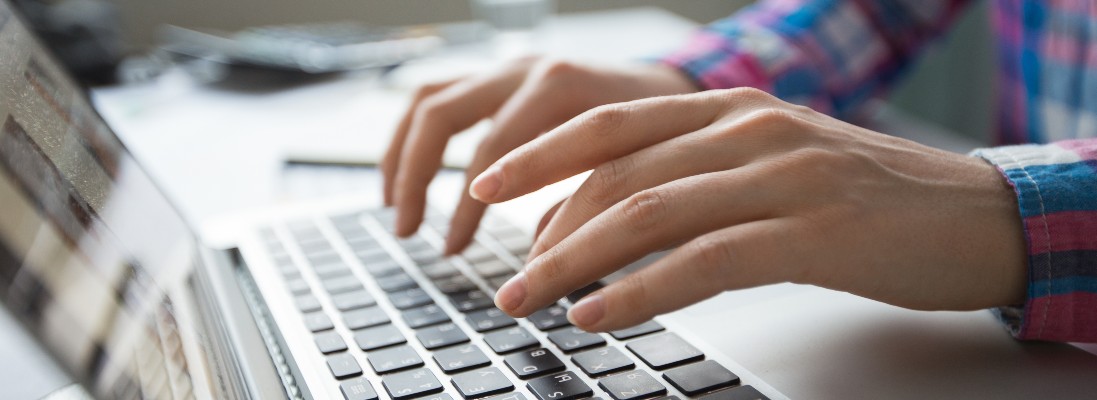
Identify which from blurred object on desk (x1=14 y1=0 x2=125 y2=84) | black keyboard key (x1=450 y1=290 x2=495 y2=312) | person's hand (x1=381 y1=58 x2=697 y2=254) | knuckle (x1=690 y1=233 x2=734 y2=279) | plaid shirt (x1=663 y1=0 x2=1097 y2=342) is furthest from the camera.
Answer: blurred object on desk (x1=14 y1=0 x2=125 y2=84)

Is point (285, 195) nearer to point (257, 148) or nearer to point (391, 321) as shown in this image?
point (257, 148)

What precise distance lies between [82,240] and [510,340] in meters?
0.18

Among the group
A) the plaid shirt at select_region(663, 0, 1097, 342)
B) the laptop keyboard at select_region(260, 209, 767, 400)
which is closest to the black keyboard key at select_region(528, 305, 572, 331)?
the laptop keyboard at select_region(260, 209, 767, 400)

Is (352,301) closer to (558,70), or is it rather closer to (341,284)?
(341,284)

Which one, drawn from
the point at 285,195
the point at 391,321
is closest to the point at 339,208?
the point at 285,195

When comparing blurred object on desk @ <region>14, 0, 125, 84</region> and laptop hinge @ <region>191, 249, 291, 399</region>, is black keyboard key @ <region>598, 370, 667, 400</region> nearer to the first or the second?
laptop hinge @ <region>191, 249, 291, 399</region>

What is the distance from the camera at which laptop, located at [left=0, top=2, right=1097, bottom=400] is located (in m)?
0.30

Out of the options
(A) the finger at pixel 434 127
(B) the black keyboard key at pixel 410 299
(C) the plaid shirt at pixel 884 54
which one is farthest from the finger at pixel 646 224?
(C) the plaid shirt at pixel 884 54

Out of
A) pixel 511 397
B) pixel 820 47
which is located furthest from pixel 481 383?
pixel 820 47

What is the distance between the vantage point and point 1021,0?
2.73ft

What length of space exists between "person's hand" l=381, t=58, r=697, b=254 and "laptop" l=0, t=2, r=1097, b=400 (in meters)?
0.06

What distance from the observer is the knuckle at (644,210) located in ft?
1.26

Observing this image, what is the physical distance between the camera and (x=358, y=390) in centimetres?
38

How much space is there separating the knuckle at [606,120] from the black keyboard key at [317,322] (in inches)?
6.1
